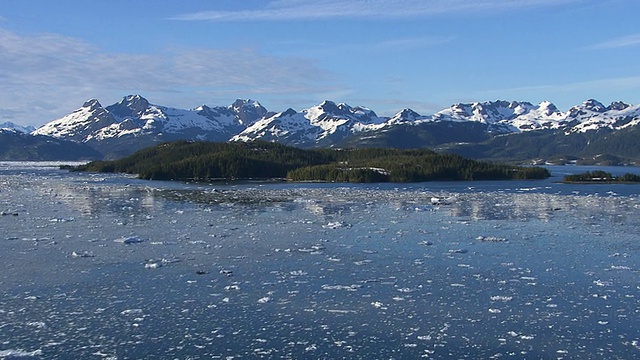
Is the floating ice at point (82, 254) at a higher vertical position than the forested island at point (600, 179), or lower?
lower

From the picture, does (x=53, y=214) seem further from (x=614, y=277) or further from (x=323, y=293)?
(x=614, y=277)

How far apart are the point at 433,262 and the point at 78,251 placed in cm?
1614

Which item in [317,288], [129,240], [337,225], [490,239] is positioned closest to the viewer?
[317,288]

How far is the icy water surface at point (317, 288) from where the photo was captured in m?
16.7

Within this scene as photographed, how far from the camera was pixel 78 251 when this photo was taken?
2906cm

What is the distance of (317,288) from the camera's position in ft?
73.5

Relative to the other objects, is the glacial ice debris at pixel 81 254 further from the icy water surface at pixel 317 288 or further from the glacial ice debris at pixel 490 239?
the glacial ice debris at pixel 490 239

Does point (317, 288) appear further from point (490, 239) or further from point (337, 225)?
point (337, 225)

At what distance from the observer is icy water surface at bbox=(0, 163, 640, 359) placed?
16703 mm

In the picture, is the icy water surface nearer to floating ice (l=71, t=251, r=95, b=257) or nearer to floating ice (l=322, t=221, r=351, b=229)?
floating ice (l=71, t=251, r=95, b=257)

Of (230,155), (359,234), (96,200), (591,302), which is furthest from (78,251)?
(230,155)

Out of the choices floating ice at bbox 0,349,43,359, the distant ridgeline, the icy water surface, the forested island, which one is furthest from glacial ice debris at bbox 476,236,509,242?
the forested island

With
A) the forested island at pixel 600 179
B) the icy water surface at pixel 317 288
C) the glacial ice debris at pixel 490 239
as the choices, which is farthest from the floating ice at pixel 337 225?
the forested island at pixel 600 179

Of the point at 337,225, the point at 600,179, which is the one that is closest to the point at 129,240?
the point at 337,225
